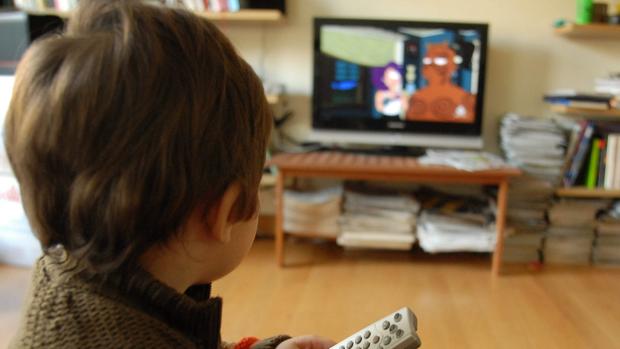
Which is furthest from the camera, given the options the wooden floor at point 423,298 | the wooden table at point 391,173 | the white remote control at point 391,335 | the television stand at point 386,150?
the television stand at point 386,150

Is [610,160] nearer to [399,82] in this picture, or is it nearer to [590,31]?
[590,31]

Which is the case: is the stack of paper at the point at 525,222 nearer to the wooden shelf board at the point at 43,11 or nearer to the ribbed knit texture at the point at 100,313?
the ribbed knit texture at the point at 100,313

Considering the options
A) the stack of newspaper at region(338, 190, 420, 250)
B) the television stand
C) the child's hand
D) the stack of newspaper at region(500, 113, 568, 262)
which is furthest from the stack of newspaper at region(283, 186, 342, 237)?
the child's hand

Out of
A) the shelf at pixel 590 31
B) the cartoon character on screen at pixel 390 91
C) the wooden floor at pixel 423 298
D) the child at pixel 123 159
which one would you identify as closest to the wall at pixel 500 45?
the shelf at pixel 590 31

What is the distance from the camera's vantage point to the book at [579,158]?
203 centimetres

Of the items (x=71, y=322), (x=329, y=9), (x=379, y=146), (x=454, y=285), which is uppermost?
(x=329, y=9)

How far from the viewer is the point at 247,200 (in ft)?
1.74

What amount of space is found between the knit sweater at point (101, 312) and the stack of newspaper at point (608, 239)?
2069 mm

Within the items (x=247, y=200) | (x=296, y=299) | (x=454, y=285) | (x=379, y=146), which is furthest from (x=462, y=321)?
(x=247, y=200)

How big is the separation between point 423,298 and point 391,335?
1124 mm

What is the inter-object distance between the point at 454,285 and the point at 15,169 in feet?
5.47

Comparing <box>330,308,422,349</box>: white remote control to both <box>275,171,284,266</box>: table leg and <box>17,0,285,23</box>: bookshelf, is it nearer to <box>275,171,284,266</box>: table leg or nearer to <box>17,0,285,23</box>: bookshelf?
<box>275,171,284,266</box>: table leg

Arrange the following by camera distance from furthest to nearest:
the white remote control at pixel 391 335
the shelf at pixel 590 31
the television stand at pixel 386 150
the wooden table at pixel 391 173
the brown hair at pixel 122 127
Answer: the television stand at pixel 386 150, the shelf at pixel 590 31, the wooden table at pixel 391 173, the white remote control at pixel 391 335, the brown hair at pixel 122 127

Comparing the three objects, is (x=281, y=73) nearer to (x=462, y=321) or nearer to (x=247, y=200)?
(x=462, y=321)
